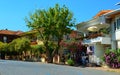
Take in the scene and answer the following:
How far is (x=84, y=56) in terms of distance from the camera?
50094 mm

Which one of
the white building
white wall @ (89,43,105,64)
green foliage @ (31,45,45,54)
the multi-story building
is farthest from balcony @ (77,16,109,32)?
the multi-story building

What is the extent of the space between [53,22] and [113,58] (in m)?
17.3

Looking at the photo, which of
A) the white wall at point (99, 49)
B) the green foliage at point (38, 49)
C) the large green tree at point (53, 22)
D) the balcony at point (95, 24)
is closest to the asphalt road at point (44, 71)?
the balcony at point (95, 24)

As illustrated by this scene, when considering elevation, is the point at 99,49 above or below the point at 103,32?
below

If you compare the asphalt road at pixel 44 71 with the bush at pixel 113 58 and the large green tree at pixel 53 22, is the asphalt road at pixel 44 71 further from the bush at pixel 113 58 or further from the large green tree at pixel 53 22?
the large green tree at pixel 53 22

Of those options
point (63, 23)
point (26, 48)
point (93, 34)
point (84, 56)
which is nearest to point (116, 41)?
point (93, 34)

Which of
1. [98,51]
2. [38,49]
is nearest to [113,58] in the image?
[98,51]

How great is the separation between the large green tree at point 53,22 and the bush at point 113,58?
50.9 ft

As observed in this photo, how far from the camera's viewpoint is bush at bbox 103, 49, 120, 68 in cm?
3888

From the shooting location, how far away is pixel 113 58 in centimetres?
3956

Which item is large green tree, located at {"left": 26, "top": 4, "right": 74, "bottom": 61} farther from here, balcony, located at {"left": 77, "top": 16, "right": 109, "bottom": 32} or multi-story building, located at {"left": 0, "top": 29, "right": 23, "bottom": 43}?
multi-story building, located at {"left": 0, "top": 29, "right": 23, "bottom": 43}

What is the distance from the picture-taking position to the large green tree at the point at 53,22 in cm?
5459

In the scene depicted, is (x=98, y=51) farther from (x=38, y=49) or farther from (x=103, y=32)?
(x=38, y=49)

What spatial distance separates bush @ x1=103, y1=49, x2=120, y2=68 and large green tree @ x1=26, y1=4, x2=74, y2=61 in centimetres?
1551
